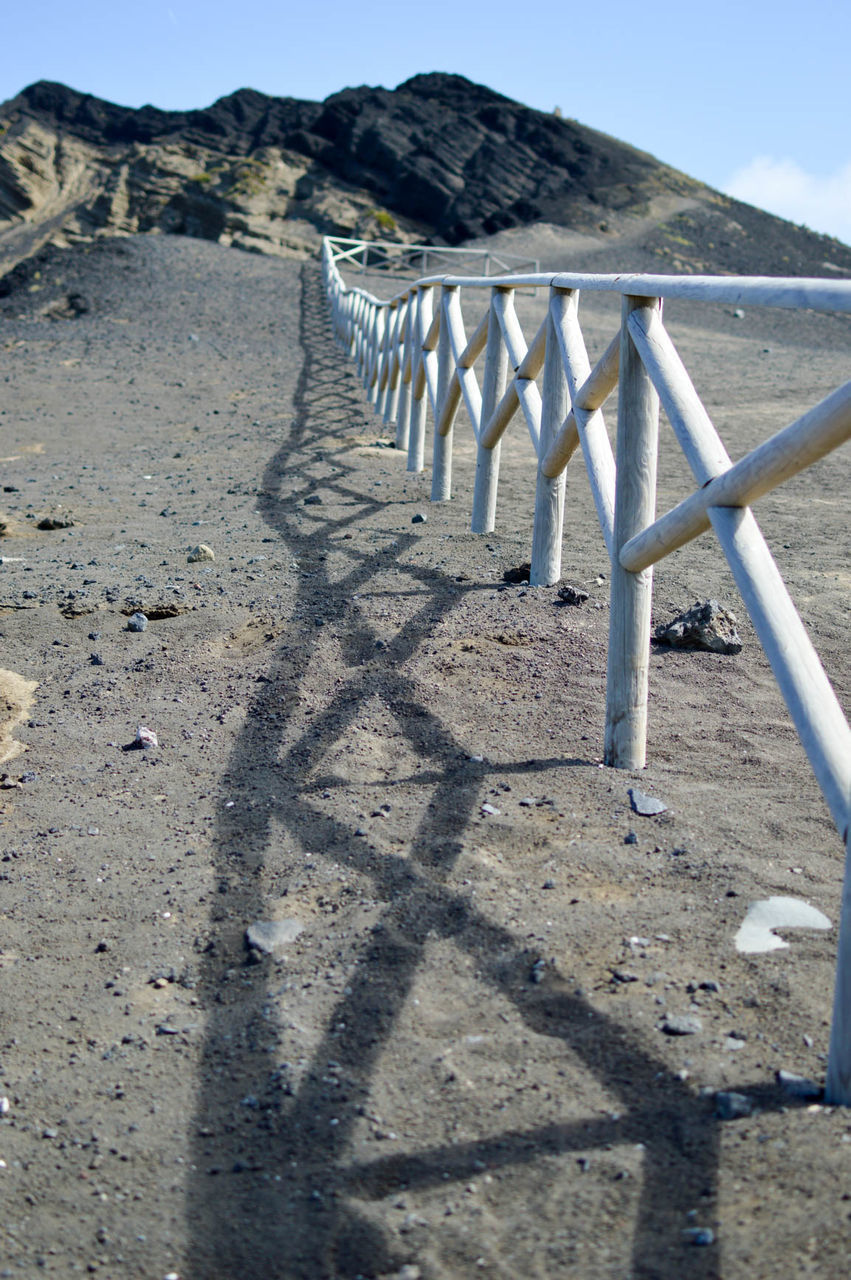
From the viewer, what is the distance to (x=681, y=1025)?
206 centimetres

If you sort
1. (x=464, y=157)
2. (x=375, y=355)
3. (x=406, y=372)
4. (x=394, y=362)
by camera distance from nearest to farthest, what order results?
(x=406, y=372) < (x=394, y=362) < (x=375, y=355) < (x=464, y=157)

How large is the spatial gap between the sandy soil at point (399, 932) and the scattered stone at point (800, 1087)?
1.1 inches

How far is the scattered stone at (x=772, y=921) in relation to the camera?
2.31 m

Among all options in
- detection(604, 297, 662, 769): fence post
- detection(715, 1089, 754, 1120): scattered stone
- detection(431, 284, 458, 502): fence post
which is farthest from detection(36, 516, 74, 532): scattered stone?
detection(715, 1089, 754, 1120): scattered stone

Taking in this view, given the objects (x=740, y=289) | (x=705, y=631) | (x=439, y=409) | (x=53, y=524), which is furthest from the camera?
(x=53, y=524)

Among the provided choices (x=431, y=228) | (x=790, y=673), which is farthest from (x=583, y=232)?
(x=790, y=673)

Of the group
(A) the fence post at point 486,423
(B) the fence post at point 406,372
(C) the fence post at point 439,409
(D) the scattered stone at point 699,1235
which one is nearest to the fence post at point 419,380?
(B) the fence post at point 406,372

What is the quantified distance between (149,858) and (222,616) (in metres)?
1.87

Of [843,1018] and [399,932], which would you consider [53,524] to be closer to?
[399,932]

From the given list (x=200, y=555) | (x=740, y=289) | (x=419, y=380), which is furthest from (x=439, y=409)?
(x=740, y=289)

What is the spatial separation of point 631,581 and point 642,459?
1.21 ft

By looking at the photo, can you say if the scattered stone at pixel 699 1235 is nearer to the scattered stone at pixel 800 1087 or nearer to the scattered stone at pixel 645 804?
the scattered stone at pixel 800 1087

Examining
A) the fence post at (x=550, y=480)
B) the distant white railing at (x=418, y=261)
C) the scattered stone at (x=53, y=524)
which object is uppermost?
the distant white railing at (x=418, y=261)

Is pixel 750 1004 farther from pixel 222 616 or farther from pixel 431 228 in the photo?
pixel 431 228
